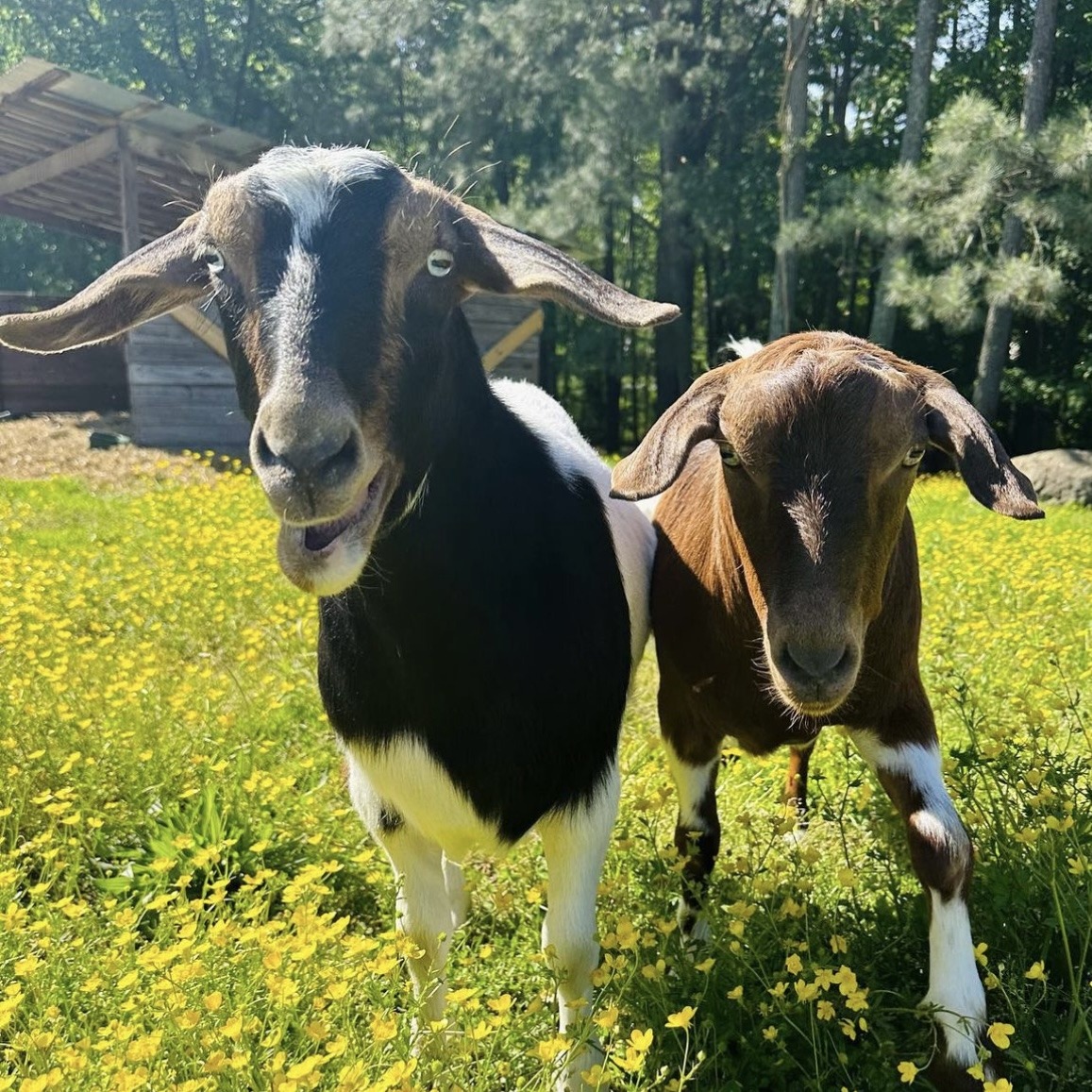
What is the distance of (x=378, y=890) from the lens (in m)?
3.31

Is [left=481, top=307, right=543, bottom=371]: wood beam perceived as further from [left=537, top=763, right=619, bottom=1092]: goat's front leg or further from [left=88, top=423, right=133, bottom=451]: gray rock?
[left=537, top=763, right=619, bottom=1092]: goat's front leg

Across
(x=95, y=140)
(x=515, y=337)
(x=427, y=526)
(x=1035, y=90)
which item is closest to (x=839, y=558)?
(x=427, y=526)

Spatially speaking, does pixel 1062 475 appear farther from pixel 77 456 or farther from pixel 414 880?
pixel 77 456

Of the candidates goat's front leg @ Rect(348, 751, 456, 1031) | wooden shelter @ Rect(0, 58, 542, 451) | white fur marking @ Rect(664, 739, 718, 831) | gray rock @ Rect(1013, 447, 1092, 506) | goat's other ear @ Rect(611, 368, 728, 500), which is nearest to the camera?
goat's other ear @ Rect(611, 368, 728, 500)

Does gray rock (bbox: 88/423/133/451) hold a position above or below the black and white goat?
below

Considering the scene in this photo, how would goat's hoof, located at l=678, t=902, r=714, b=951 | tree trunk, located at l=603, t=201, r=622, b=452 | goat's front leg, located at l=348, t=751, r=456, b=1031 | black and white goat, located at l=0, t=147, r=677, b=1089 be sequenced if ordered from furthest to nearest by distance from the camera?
tree trunk, located at l=603, t=201, r=622, b=452, goat's hoof, located at l=678, t=902, r=714, b=951, goat's front leg, located at l=348, t=751, r=456, b=1031, black and white goat, located at l=0, t=147, r=677, b=1089

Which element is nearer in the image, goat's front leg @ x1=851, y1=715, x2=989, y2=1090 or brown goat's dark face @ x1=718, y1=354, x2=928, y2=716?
brown goat's dark face @ x1=718, y1=354, x2=928, y2=716

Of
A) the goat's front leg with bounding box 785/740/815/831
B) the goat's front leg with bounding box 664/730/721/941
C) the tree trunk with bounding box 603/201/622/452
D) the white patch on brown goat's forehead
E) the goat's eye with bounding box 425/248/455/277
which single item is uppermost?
the white patch on brown goat's forehead

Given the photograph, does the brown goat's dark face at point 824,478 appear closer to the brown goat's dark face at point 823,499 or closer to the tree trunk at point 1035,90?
the brown goat's dark face at point 823,499

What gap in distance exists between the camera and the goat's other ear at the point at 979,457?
6.95 feet

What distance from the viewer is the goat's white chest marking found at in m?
2.38

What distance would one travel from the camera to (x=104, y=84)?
9.83 metres

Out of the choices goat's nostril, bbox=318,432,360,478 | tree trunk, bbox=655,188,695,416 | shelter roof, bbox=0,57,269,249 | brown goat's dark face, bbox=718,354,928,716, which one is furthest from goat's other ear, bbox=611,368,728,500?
tree trunk, bbox=655,188,695,416

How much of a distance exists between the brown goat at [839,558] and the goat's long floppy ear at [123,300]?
47.4 inches
